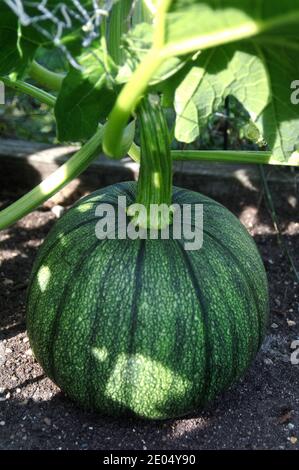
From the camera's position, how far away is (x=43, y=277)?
2.16 meters

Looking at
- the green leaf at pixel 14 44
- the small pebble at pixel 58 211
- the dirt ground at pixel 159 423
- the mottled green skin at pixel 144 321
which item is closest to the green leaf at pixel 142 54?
the green leaf at pixel 14 44

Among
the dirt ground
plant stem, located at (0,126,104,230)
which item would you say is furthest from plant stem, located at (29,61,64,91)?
the dirt ground

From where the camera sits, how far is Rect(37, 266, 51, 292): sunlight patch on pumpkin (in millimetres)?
2133

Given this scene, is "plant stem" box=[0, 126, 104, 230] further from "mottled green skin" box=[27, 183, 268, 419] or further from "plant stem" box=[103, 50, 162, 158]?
"plant stem" box=[103, 50, 162, 158]

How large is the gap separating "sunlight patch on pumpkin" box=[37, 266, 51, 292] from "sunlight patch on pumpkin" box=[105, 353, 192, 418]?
33 cm

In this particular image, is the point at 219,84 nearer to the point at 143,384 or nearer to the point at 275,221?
the point at 143,384

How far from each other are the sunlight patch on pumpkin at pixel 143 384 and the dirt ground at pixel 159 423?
14 cm

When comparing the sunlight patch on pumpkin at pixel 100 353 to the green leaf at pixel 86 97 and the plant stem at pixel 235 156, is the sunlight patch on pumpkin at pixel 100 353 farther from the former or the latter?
the plant stem at pixel 235 156

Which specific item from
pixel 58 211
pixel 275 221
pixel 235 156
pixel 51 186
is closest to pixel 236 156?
pixel 235 156

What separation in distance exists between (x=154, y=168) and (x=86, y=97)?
272mm

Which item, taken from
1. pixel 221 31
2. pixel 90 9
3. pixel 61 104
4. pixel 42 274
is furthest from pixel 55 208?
pixel 221 31

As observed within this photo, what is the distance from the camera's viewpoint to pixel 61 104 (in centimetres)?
189

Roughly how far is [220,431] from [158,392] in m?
0.27

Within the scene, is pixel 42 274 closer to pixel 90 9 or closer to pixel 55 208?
pixel 90 9
